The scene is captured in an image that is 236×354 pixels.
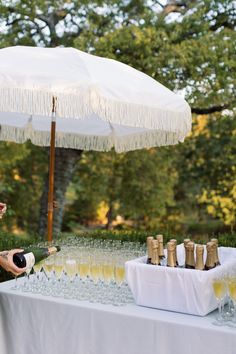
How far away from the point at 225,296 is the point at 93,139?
3.43 meters

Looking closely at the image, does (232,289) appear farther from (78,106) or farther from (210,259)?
(78,106)

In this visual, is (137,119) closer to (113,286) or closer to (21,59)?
(21,59)

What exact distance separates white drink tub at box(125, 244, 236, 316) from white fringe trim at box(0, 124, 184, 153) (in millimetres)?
2411

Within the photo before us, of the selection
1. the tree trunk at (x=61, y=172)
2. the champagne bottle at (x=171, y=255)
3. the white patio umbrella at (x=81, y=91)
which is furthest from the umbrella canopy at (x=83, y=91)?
the tree trunk at (x=61, y=172)

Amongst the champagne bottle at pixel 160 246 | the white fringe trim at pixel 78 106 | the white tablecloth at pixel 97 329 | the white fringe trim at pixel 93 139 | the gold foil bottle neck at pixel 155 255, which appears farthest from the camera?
the white fringe trim at pixel 93 139

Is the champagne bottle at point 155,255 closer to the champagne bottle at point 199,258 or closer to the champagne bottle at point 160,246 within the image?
the champagne bottle at point 160,246

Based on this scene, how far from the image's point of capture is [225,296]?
2578 millimetres

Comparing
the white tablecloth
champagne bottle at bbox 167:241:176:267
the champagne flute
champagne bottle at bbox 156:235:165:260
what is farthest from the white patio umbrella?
the champagne flute

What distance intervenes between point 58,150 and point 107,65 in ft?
19.4

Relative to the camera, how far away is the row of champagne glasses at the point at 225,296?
247 cm

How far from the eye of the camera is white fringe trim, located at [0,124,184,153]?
5.09m

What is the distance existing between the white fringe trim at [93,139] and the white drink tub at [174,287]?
241cm

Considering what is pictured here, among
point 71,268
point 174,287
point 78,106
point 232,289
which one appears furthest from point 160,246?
point 78,106

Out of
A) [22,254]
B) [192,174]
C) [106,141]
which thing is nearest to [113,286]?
[22,254]
